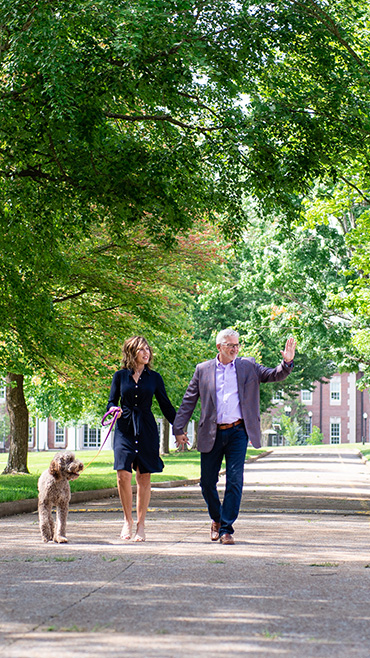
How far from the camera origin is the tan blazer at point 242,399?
26.9 ft

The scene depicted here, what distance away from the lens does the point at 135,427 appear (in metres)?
8.32

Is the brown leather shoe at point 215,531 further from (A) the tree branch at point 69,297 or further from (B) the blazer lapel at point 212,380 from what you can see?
(A) the tree branch at point 69,297

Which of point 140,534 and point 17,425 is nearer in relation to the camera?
point 140,534

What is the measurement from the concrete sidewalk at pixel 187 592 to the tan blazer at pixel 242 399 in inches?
40.0

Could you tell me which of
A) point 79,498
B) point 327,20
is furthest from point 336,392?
point 327,20

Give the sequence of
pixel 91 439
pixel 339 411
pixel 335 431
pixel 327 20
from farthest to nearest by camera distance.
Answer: pixel 335 431 < pixel 339 411 < pixel 91 439 < pixel 327 20

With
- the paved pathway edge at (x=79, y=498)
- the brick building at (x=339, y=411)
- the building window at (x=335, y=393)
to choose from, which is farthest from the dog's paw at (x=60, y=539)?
the building window at (x=335, y=393)

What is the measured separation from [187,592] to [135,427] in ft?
9.52

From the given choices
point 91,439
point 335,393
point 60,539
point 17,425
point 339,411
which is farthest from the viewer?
point 335,393

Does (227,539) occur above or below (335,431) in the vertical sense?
above

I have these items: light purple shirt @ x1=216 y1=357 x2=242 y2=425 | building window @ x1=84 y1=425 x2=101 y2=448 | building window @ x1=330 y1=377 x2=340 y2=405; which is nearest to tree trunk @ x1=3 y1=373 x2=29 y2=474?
light purple shirt @ x1=216 y1=357 x2=242 y2=425

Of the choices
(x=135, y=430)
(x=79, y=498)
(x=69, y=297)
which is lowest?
(x=79, y=498)

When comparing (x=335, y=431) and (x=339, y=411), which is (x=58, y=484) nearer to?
(x=339, y=411)

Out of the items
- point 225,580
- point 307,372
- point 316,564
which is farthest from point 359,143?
point 307,372
